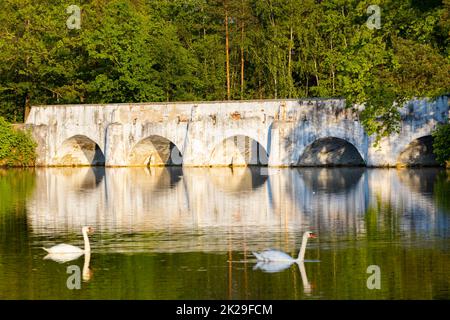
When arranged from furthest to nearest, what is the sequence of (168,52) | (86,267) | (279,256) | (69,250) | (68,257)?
1. (168,52)
2. (69,250)
3. (68,257)
4. (86,267)
5. (279,256)

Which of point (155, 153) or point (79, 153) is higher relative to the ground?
point (79, 153)

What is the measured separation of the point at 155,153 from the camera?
199ft

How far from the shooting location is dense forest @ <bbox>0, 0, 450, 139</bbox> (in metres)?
66.1

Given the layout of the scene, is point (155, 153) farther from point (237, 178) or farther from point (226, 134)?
point (237, 178)

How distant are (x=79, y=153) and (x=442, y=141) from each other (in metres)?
23.3

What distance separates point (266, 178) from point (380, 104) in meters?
→ 6.18

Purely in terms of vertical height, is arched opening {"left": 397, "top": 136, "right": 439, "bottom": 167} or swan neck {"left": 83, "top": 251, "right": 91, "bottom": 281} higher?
arched opening {"left": 397, "top": 136, "right": 439, "bottom": 167}

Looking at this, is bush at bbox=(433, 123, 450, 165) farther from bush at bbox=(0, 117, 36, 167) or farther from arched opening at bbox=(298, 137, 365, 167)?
bush at bbox=(0, 117, 36, 167)

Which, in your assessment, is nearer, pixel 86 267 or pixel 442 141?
pixel 86 267

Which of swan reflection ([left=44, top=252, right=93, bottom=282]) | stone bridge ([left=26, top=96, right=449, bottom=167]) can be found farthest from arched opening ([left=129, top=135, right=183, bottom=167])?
swan reflection ([left=44, top=252, right=93, bottom=282])

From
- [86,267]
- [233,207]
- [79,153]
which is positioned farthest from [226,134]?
[86,267]

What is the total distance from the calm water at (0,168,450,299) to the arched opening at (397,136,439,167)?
20.0 ft

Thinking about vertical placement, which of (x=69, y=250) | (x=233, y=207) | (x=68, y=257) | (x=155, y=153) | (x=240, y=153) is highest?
(x=155, y=153)
